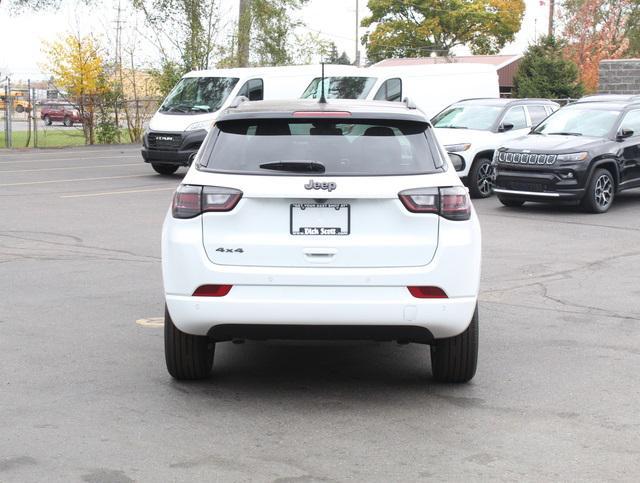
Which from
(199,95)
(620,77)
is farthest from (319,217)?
(620,77)

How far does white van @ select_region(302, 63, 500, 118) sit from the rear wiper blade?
1822 centimetres

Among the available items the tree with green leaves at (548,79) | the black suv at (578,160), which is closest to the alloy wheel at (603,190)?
the black suv at (578,160)

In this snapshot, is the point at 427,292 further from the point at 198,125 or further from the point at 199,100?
the point at 199,100

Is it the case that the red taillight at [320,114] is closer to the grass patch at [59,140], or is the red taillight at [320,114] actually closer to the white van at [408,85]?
the white van at [408,85]

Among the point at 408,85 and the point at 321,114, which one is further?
the point at 408,85

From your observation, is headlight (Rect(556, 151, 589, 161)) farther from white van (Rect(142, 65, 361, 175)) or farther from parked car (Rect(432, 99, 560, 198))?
white van (Rect(142, 65, 361, 175))

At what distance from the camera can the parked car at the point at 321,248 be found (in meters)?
5.77

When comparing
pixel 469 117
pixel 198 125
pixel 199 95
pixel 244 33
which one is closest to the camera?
pixel 469 117

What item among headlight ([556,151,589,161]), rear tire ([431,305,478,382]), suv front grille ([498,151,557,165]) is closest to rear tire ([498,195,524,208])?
suv front grille ([498,151,557,165])

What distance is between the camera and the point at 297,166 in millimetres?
5953

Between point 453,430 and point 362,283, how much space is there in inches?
35.1

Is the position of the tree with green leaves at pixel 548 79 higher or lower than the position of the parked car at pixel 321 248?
higher

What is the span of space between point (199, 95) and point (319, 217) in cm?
1757

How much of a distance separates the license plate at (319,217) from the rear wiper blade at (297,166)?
0.21 meters
